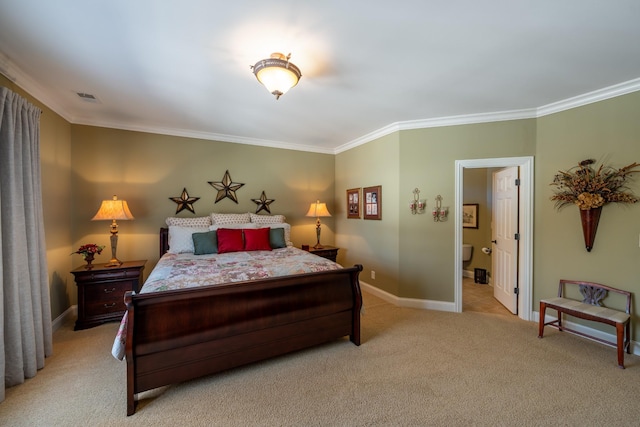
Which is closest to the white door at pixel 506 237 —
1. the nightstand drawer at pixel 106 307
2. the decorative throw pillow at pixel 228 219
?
the decorative throw pillow at pixel 228 219

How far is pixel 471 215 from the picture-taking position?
17.9 ft

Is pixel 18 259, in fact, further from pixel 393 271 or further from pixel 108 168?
pixel 393 271

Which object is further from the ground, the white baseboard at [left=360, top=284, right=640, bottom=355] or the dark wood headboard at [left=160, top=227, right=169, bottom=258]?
the dark wood headboard at [left=160, top=227, right=169, bottom=258]

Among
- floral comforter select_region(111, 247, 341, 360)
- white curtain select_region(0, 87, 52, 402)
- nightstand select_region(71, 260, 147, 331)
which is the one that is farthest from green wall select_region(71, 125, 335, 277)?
white curtain select_region(0, 87, 52, 402)

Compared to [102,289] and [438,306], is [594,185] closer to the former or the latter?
[438,306]

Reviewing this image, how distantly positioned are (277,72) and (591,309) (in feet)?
12.1

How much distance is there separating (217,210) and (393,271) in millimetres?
2983

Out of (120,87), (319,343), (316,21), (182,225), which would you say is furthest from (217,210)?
(316,21)

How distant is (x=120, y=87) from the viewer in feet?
8.70

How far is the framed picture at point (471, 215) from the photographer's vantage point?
535 centimetres

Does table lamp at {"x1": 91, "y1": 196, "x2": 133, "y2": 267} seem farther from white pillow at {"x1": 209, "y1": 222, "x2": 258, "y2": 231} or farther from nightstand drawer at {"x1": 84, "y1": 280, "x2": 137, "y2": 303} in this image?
white pillow at {"x1": 209, "y1": 222, "x2": 258, "y2": 231}

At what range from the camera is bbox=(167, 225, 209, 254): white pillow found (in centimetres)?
348

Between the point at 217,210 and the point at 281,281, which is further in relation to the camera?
the point at 217,210

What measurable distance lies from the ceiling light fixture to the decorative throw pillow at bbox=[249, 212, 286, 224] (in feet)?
8.33
